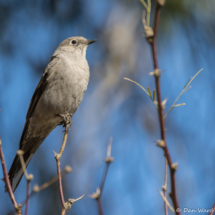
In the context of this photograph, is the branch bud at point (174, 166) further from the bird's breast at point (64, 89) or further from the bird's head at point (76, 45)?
the bird's head at point (76, 45)

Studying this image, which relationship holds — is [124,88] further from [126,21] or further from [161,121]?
[161,121]

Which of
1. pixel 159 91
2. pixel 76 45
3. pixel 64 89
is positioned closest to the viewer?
pixel 159 91

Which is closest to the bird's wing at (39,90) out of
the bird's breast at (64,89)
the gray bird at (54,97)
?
the gray bird at (54,97)

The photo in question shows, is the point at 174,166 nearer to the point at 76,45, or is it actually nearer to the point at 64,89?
the point at 64,89

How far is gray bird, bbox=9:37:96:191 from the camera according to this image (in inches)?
174

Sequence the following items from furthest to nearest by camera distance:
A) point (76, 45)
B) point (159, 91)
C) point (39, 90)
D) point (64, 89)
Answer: point (76, 45)
point (39, 90)
point (64, 89)
point (159, 91)

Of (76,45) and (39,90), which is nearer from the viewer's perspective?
(39,90)

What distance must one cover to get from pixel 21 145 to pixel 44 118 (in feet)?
2.07

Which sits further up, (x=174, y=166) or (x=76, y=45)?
(x=76, y=45)

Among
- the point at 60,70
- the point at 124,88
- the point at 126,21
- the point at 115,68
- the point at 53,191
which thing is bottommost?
the point at 53,191

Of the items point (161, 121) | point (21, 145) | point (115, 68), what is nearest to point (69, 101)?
point (21, 145)

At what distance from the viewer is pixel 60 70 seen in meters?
4.49

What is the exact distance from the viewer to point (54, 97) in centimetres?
448

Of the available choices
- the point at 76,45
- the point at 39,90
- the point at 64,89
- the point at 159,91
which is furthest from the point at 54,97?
the point at 159,91
